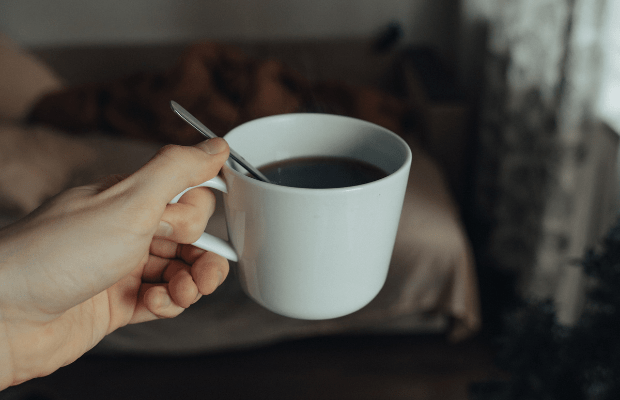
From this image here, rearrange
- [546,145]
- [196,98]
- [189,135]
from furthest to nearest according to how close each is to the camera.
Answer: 1. [546,145]
2. [196,98]
3. [189,135]

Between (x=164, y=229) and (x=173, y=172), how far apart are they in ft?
0.24

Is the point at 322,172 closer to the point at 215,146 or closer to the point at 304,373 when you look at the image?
the point at 215,146

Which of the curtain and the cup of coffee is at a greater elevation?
the cup of coffee

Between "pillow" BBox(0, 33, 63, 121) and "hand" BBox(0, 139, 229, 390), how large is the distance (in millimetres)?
1351

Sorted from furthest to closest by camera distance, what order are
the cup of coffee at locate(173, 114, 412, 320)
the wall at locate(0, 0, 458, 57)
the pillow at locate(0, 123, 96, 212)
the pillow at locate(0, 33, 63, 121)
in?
the wall at locate(0, 0, 458, 57) < the pillow at locate(0, 33, 63, 121) < the pillow at locate(0, 123, 96, 212) < the cup of coffee at locate(173, 114, 412, 320)

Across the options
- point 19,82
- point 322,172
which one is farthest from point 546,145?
point 19,82

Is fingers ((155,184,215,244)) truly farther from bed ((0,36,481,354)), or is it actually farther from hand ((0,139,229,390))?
bed ((0,36,481,354))

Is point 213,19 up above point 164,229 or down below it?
below

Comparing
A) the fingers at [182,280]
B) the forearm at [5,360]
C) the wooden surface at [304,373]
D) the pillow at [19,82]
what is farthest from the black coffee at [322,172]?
the pillow at [19,82]

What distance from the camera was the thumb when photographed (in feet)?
0.99

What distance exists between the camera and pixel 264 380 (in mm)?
1350

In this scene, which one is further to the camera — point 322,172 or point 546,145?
point 546,145

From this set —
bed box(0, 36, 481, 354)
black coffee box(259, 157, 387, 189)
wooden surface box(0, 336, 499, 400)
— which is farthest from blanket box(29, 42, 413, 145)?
wooden surface box(0, 336, 499, 400)

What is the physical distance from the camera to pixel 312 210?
0.88ft
